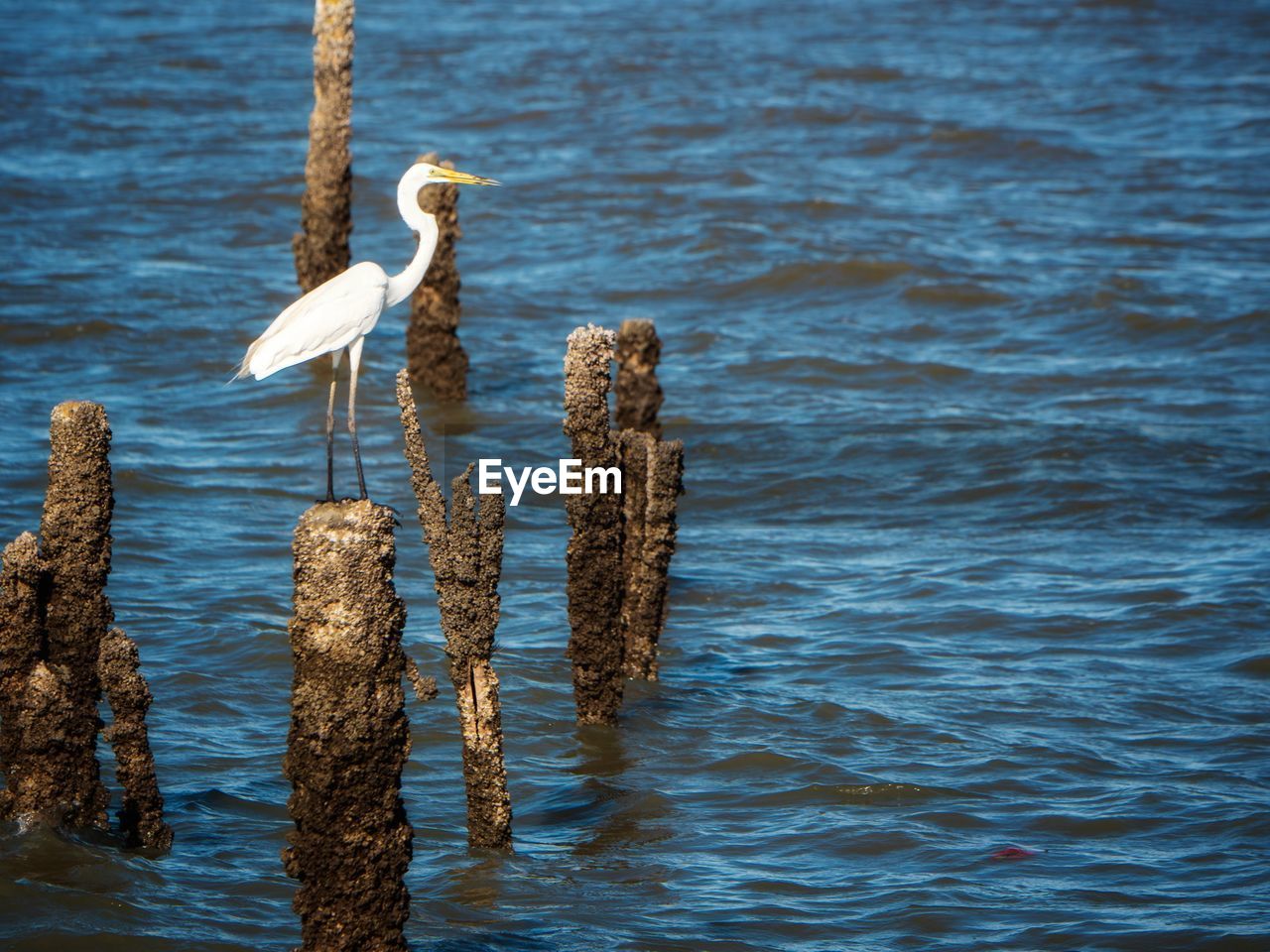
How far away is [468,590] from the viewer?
7301mm

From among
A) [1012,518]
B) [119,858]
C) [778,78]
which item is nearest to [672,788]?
[119,858]

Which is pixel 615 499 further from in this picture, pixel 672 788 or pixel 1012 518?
pixel 1012 518

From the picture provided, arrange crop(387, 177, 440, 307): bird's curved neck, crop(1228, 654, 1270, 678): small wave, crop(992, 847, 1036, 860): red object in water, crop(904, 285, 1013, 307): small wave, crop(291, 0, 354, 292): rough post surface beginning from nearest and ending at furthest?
1. crop(992, 847, 1036, 860): red object in water
2. crop(387, 177, 440, 307): bird's curved neck
3. crop(1228, 654, 1270, 678): small wave
4. crop(291, 0, 354, 292): rough post surface
5. crop(904, 285, 1013, 307): small wave

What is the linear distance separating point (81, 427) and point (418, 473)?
142 cm

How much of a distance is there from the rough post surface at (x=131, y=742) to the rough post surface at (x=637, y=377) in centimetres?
489

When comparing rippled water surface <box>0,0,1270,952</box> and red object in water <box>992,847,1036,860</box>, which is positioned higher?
rippled water surface <box>0,0,1270,952</box>

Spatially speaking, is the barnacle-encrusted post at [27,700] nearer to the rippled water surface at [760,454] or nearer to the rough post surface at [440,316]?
the rippled water surface at [760,454]

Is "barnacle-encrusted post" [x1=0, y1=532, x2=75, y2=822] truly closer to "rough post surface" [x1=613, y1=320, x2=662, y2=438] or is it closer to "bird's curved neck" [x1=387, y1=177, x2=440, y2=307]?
"bird's curved neck" [x1=387, y1=177, x2=440, y2=307]

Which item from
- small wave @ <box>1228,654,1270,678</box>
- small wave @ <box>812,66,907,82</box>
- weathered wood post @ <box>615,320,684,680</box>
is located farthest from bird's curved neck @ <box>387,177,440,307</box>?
small wave @ <box>812,66,907,82</box>

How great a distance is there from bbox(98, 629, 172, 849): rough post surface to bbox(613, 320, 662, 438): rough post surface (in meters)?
4.89

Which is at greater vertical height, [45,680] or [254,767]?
[45,680]

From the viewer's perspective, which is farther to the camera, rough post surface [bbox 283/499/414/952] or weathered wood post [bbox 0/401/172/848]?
weathered wood post [bbox 0/401/172/848]

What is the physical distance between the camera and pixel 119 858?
7.41m

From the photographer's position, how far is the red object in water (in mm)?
8070
